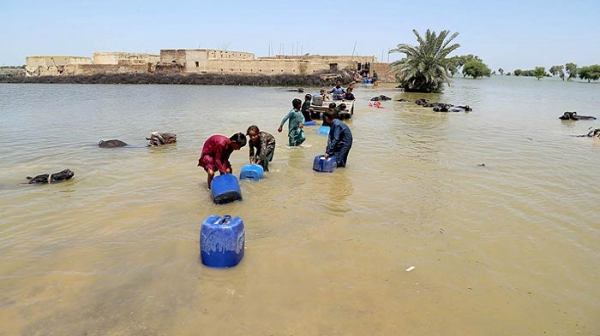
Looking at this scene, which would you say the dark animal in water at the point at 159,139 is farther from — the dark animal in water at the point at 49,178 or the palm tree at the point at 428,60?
the palm tree at the point at 428,60

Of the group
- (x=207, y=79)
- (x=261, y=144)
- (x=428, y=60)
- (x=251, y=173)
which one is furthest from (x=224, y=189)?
(x=207, y=79)

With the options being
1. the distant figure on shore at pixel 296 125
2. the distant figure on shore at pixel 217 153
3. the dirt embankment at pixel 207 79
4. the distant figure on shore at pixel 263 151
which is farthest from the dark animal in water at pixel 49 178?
the dirt embankment at pixel 207 79

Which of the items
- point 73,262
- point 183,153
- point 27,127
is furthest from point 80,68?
point 73,262

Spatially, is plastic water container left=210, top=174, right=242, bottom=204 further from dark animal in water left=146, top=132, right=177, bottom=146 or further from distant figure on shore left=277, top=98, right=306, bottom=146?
dark animal in water left=146, top=132, right=177, bottom=146

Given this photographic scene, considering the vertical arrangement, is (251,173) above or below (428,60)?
below

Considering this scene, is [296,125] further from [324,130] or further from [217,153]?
[217,153]

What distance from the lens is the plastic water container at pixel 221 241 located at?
3.90 m

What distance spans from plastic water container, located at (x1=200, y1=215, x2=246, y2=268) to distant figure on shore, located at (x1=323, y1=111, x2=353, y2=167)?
431 centimetres

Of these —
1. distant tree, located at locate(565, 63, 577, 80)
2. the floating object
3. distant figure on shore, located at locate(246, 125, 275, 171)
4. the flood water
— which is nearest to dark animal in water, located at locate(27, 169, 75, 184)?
the flood water

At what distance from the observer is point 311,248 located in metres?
4.56

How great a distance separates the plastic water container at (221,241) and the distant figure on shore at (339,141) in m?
4.31

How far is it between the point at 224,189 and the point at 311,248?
6.22ft

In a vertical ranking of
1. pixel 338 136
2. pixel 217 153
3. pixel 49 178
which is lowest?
pixel 49 178

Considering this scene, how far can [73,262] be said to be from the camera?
13.8 feet
